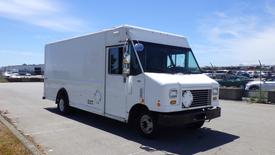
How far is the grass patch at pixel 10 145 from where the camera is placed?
607 cm

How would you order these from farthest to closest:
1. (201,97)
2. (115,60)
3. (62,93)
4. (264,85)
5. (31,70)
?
1. (31,70)
2. (264,85)
3. (62,93)
4. (115,60)
5. (201,97)

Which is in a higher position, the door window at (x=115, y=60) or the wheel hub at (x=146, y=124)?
the door window at (x=115, y=60)

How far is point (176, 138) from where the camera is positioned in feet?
26.3

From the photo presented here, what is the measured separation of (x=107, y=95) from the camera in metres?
9.09

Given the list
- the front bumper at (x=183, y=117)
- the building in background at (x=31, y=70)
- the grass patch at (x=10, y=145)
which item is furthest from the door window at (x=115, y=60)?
the building in background at (x=31, y=70)

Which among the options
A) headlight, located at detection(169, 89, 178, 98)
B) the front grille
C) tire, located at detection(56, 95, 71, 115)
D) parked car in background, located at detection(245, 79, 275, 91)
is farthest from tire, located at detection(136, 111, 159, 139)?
parked car in background, located at detection(245, 79, 275, 91)

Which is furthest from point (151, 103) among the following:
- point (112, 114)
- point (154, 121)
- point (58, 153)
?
point (58, 153)

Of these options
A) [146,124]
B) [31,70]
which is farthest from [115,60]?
[31,70]

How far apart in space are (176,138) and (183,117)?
97cm

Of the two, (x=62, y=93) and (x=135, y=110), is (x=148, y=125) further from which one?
(x=62, y=93)

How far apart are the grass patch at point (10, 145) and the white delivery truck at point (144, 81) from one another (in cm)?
278

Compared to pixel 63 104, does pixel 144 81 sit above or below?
above

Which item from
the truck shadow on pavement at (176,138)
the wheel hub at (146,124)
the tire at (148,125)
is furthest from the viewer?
the wheel hub at (146,124)

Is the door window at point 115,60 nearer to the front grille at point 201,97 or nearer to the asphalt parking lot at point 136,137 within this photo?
the asphalt parking lot at point 136,137
